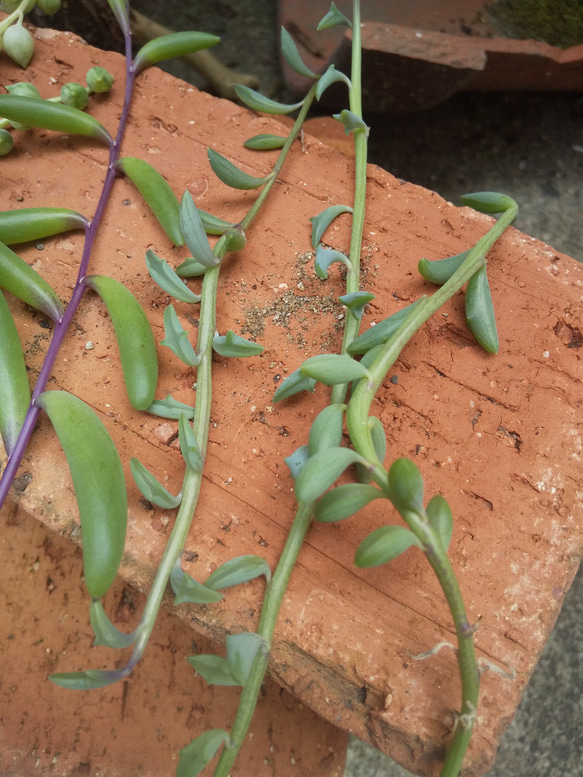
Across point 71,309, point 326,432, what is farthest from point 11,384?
point 326,432

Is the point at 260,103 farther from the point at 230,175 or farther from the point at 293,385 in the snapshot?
the point at 293,385

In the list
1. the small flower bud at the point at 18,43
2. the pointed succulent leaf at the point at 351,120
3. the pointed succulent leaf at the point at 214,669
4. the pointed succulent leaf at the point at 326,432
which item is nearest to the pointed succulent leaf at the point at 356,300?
the pointed succulent leaf at the point at 326,432

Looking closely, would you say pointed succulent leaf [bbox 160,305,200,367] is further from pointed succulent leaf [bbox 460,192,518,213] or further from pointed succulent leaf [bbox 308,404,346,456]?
pointed succulent leaf [bbox 460,192,518,213]

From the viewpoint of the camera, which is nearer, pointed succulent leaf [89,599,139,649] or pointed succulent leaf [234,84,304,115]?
pointed succulent leaf [89,599,139,649]

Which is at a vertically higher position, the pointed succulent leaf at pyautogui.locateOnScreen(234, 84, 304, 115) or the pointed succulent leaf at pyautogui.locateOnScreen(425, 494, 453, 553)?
the pointed succulent leaf at pyautogui.locateOnScreen(234, 84, 304, 115)

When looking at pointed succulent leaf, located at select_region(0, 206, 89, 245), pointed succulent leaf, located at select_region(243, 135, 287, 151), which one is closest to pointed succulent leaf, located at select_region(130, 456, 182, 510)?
pointed succulent leaf, located at select_region(0, 206, 89, 245)

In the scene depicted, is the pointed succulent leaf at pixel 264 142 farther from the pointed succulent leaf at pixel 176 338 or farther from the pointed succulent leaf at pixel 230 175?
the pointed succulent leaf at pixel 176 338

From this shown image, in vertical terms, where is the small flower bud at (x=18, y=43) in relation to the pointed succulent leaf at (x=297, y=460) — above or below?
above
